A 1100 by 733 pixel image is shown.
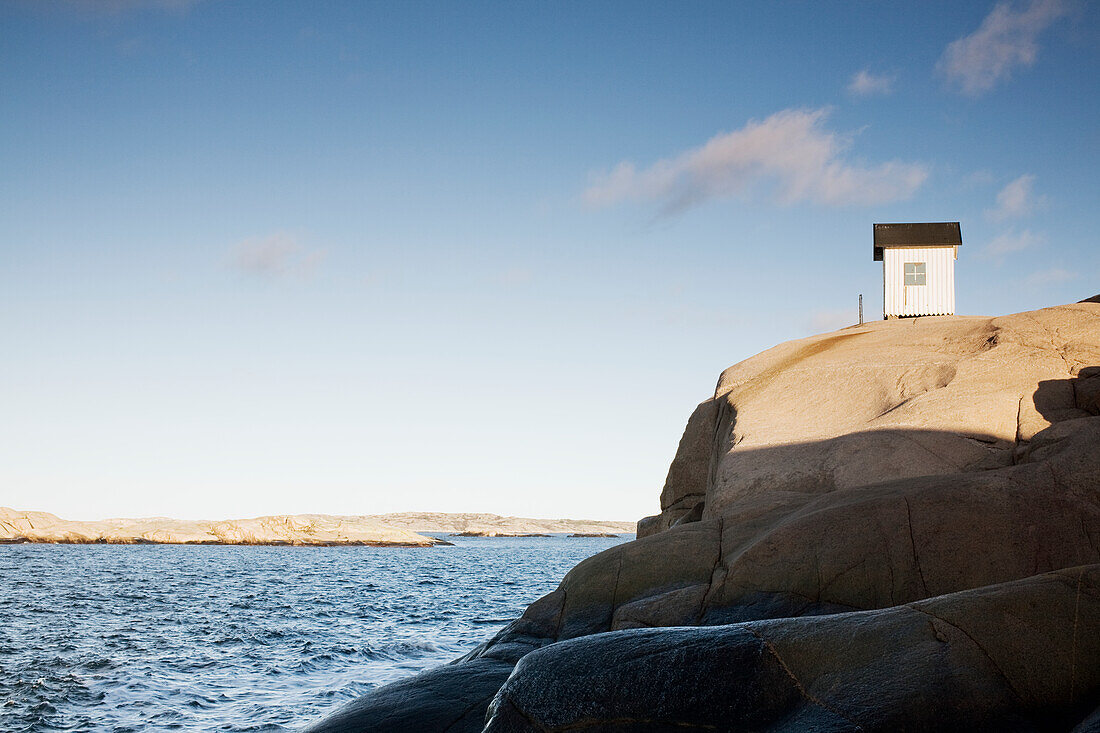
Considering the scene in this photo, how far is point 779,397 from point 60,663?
53.7 ft

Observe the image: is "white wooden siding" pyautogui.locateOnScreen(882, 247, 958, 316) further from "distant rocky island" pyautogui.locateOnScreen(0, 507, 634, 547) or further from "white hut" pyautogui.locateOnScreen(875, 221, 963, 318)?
"distant rocky island" pyautogui.locateOnScreen(0, 507, 634, 547)

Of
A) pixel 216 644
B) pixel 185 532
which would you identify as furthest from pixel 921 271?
pixel 185 532

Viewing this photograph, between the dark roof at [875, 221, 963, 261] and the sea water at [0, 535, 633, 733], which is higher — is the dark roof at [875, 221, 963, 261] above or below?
above

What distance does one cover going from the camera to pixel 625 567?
12.0 metres

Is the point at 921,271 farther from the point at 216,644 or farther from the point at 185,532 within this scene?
the point at 185,532

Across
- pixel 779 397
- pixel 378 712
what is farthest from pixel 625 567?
pixel 779 397

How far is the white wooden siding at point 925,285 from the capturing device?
1144 inches

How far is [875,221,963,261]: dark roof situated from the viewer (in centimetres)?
2912

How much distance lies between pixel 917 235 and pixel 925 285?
187cm

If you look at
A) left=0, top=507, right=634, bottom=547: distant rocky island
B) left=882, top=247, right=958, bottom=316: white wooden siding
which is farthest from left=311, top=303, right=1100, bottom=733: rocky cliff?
left=0, top=507, right=634, bottom=547: distant rocky island

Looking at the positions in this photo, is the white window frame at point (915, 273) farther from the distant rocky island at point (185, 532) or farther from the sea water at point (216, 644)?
the distant rocky island at point (185, 532)

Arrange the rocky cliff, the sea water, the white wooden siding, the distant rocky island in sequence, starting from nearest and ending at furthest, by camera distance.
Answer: the rocky cliff, the sea water, the white wooden siding, the distant rocky island

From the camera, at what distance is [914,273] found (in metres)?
29.3

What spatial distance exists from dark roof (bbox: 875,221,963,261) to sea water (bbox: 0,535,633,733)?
1870 centimetres
